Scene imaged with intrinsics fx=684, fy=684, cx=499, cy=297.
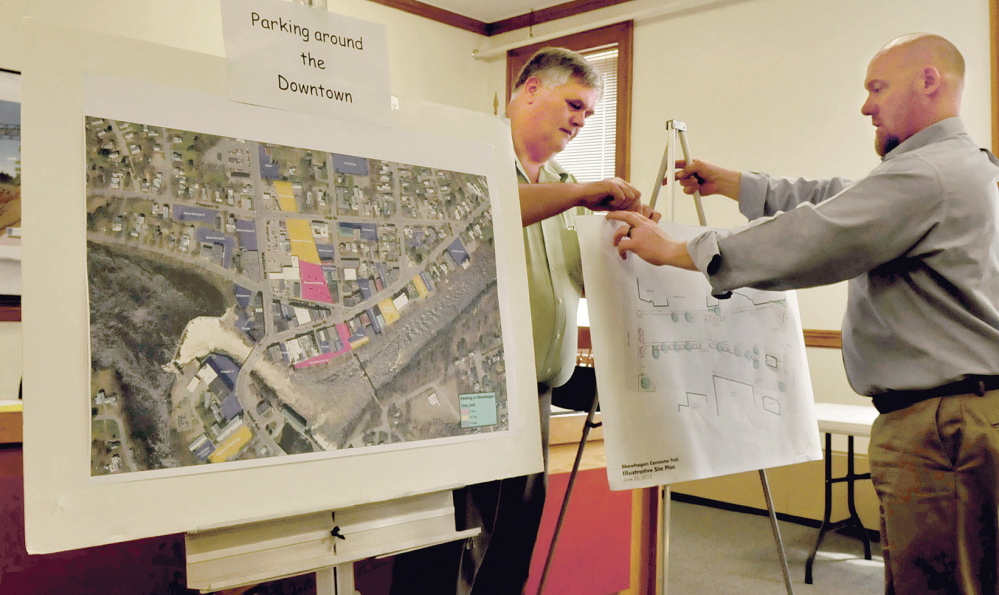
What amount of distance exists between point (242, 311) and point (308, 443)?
7.5 inches

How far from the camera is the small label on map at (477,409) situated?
1.04m

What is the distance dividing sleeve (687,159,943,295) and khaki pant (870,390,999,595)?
31cm

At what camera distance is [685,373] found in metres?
1.43

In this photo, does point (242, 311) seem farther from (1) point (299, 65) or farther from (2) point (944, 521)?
(2) point (944, 521)

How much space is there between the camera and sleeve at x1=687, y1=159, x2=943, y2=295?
126 centimetres

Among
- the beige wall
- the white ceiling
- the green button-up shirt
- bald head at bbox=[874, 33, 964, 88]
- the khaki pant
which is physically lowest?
the khaki pant

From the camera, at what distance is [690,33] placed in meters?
3.90

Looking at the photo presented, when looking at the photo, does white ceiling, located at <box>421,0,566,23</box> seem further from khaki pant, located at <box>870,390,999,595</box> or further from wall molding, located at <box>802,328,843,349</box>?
khaki pant, located at <box>870,390,999,595</box>

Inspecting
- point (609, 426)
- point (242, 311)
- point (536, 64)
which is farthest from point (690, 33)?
point (242, 311)

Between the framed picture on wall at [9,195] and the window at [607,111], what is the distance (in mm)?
2930

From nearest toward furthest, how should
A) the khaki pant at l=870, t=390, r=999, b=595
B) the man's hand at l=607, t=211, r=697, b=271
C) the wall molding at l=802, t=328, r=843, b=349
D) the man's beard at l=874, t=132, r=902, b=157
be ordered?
the khaki pant at l=870, t=390, r=999, b=595
the man's hand at l=607, t=211, r=697, b=271
the man's beard at l=874, t=132, r=902, b=157
the wall molding at l=802, t=328, r=843, b=349

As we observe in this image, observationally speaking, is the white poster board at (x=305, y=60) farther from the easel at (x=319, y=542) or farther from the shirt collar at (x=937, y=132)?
the shirt collar at (x=937, y=132)

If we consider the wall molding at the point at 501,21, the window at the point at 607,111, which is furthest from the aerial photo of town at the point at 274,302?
the wall molding at the point at 501,21

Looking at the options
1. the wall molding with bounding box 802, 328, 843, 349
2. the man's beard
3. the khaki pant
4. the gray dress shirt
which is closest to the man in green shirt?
the gray dress shirt
